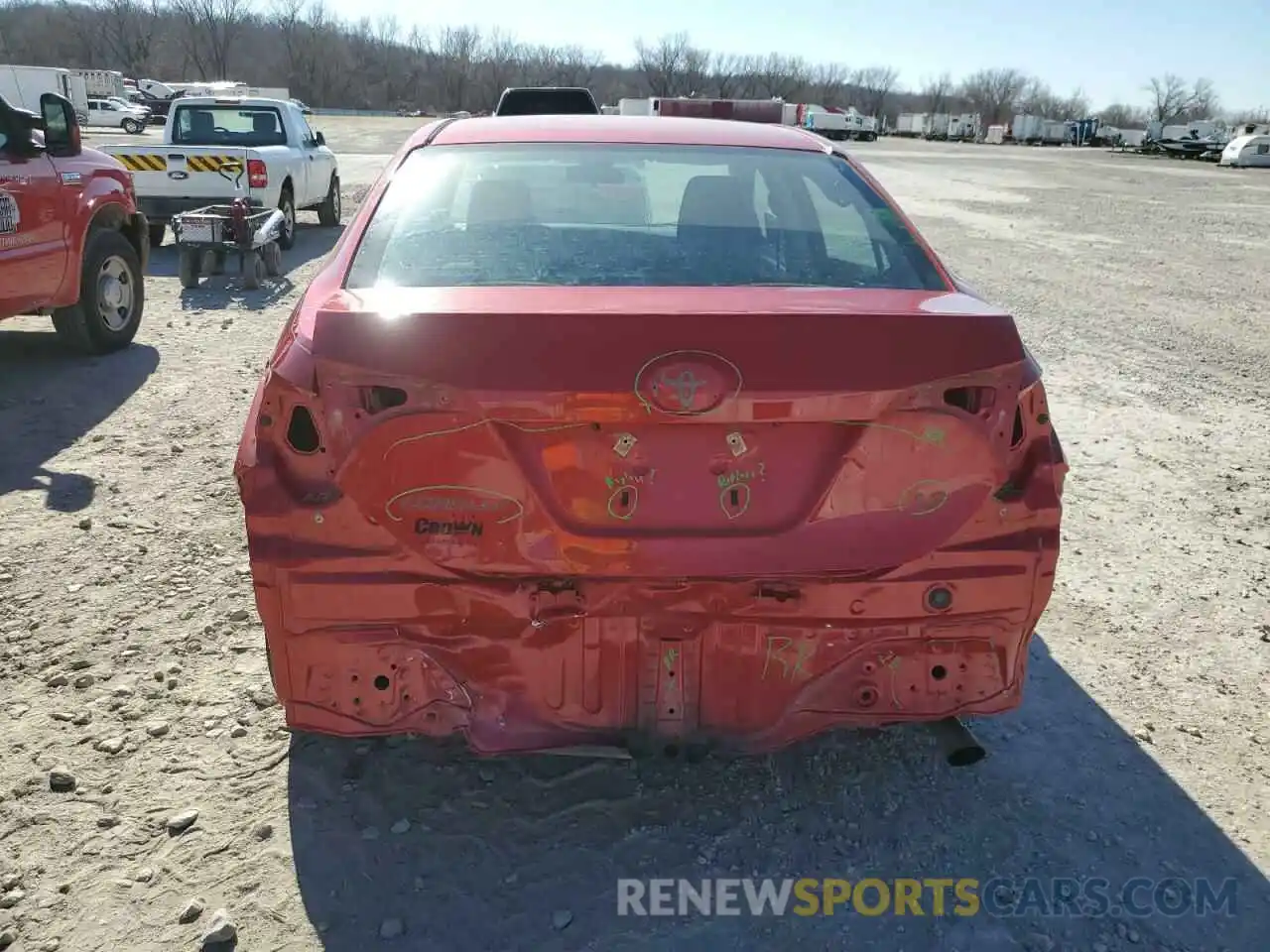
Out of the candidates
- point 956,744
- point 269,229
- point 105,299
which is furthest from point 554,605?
point 269,229

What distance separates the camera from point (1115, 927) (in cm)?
241

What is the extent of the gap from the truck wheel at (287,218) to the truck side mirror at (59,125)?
534cm

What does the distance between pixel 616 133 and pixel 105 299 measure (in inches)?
217

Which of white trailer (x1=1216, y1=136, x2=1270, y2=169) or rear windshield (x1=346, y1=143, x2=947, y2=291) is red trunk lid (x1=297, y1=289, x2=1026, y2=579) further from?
white trailer (x1=1216, y1=136, x2=1270, y2=169)

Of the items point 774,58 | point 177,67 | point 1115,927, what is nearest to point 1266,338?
point 1115,927

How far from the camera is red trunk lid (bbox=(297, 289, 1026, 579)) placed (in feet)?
7.25

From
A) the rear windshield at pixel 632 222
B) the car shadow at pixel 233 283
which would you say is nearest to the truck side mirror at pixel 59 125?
the car shadow at pixel 233 283

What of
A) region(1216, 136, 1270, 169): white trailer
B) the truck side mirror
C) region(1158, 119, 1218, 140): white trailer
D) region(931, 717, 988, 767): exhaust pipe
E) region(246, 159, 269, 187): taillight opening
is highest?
region(1158, 119, 1218, 140): white trailer

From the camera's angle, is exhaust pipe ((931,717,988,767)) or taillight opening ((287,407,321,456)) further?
exhaust pipe ((931,717,988,767))

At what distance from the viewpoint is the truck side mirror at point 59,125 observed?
20.7 ft

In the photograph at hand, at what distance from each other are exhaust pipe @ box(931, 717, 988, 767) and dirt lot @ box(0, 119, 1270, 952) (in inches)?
6.9

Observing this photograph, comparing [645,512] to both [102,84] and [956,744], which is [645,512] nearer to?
[956,744]

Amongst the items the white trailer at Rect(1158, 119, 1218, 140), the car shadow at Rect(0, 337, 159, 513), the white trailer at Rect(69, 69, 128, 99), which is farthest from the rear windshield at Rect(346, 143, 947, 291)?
the white trailer at Rect(69, 69, 128, 99)

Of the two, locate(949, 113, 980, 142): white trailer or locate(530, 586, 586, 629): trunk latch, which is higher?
locate(949, 113, 980, 142): white trailer
